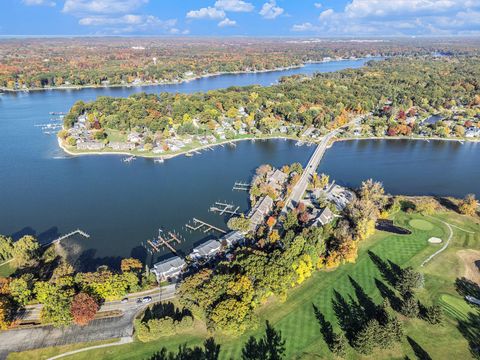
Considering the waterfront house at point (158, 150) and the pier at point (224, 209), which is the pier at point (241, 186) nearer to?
the pier at point (224, 209)

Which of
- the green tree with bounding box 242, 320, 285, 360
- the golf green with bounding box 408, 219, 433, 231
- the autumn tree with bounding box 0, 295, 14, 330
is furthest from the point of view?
the golf green with bounding box 408, 219, 433, 231

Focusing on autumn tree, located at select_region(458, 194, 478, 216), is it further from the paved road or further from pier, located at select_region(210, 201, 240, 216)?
the paved road

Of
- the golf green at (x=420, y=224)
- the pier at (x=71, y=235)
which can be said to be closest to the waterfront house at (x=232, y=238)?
the pier at (x=71, y=235)

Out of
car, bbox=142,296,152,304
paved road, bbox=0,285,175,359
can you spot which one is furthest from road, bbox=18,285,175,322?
paved road, bbox=0,285,175,359

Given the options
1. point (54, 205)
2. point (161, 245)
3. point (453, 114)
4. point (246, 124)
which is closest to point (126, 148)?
point (54, 205)

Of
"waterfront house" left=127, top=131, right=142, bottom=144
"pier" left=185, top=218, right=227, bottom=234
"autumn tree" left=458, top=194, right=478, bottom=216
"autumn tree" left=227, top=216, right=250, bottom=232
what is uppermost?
"waterfront house" left=127, top=131, right=142, bottom=144

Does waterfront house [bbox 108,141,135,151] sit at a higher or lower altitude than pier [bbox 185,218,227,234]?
higher

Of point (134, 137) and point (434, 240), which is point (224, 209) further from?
point (134, 137)
